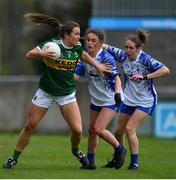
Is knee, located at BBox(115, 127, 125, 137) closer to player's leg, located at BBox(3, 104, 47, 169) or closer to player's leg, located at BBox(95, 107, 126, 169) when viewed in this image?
player's leg, located at BBox(95, 107, 126, 169)

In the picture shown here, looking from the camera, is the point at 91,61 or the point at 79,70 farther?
the point at 79,70

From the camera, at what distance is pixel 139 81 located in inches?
551

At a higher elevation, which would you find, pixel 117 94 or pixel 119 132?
pixel 117 94

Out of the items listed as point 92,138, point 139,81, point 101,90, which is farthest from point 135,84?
point 92,138

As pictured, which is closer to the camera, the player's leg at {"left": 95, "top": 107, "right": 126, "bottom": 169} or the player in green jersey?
the player in green jersey

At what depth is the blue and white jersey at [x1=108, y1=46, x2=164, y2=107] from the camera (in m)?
13.9

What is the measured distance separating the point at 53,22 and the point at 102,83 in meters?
1.22

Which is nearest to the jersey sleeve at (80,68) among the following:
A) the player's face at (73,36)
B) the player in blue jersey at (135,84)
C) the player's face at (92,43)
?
the player's face at (92,43)

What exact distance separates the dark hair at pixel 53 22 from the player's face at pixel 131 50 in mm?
964

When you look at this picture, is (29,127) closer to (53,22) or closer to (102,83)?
(102,83)

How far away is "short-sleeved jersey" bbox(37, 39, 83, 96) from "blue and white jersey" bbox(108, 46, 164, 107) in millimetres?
963

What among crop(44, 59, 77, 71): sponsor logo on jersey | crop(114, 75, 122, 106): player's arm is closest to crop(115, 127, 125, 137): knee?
crop(114, 75, 122, 106): player's arm

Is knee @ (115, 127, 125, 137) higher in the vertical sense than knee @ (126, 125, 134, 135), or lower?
lower

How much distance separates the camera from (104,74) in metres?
13.7
